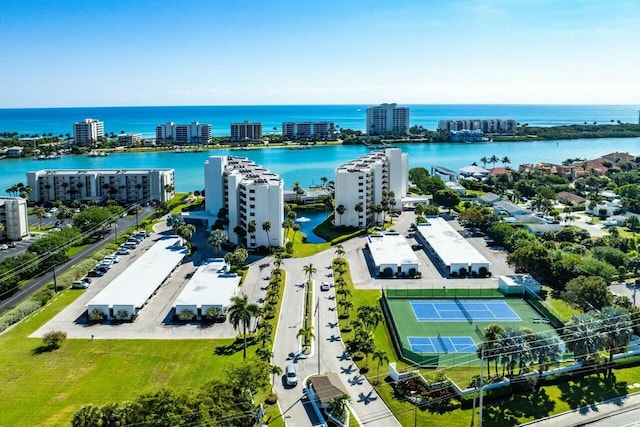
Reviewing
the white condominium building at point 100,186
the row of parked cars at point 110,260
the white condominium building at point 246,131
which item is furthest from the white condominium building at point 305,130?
the row of parked cars at point 110,260

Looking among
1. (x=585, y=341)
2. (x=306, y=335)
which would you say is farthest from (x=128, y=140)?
(x=585, y=341)

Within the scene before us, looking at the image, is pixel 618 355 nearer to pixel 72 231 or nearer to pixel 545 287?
pixel 545 287

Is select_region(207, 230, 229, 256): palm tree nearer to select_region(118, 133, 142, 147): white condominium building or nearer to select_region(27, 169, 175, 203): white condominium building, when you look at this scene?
select_region(27, 169, 175, 203): white condominium building

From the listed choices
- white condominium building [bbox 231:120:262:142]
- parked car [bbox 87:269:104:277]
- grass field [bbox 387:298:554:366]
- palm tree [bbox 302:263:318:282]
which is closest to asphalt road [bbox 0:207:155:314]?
parked car [bbox 87:269:104:277]

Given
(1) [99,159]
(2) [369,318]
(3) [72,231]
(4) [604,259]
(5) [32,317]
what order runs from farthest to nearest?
1. (1) [99,159]
2. (3) [72,231]
3. (4) [604,259]
4. (5) [32,317]
5. (2) [369,318]

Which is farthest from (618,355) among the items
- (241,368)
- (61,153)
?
(61,153)

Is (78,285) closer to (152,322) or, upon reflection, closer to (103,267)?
(103,267)

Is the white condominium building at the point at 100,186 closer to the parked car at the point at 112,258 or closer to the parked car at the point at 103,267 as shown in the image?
the parked car at the point at 112,258
